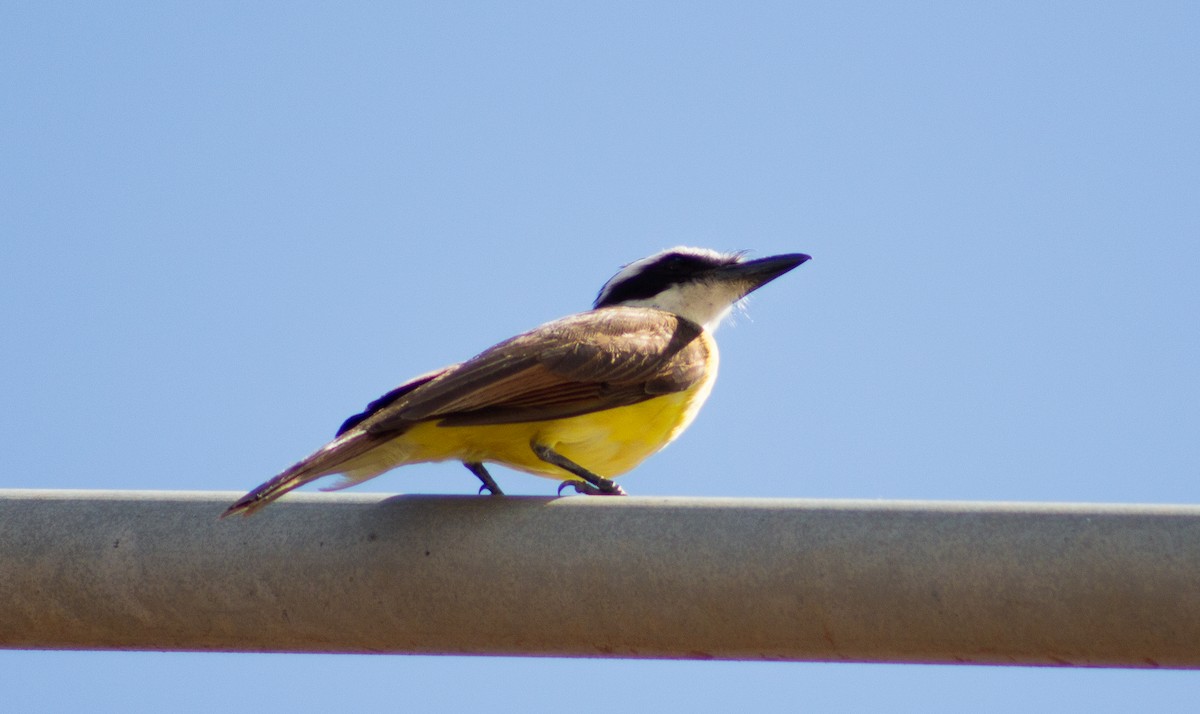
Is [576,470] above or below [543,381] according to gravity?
below

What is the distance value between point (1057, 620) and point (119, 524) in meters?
1.57

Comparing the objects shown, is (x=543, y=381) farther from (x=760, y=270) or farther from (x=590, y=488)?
(x=760, y=270)

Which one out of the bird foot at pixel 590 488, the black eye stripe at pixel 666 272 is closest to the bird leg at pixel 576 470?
the bird foot at pixel 590 488

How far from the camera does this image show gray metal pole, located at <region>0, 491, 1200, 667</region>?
2332 millimetres

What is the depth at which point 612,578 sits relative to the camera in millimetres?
2496

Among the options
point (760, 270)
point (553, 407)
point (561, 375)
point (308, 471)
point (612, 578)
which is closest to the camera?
point (612, 578)

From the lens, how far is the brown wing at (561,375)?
410cm

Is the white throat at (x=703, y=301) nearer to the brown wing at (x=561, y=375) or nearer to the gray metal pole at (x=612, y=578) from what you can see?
the brown wing at (x=561, y=375)

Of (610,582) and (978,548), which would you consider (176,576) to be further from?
(978,548)

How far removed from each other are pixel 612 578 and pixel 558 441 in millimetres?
2074

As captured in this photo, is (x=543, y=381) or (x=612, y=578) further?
(x=543, y=381)

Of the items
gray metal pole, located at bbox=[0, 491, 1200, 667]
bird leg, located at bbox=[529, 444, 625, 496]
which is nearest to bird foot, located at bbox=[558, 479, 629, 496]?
bird leg, located at bbox=[529, 444, 625, 496]

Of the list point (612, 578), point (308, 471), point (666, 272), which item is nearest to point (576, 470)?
point (308, 471)

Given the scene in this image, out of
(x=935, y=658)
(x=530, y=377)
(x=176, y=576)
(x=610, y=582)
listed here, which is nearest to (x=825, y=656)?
(x=935, y=658)
